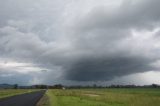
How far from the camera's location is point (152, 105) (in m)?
30.1

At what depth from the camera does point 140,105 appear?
30.1 metres

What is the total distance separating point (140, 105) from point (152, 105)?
130cm
